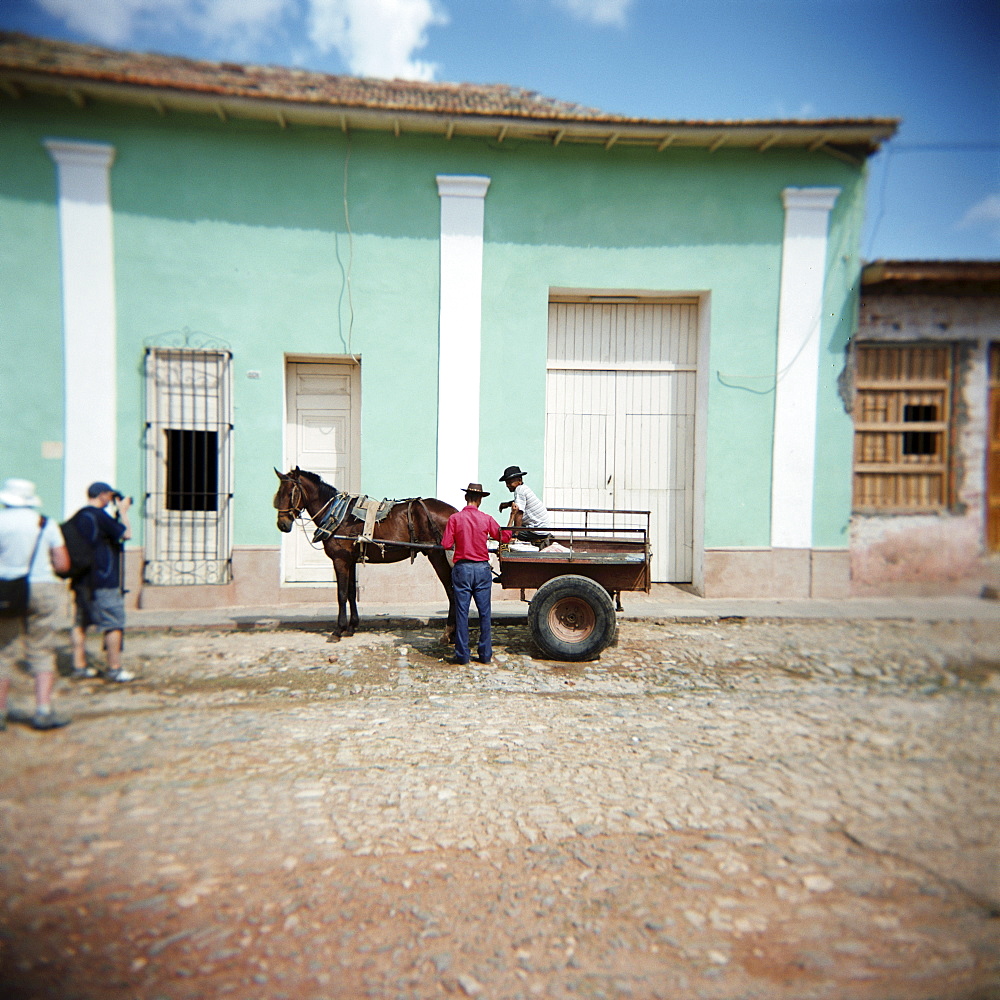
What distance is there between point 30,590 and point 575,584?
4163 mm

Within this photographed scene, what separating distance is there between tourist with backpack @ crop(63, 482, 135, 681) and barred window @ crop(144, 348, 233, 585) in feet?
15.6

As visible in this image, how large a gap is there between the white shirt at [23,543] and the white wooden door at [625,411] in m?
6.72

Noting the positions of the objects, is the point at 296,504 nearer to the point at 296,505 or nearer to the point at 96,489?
the point at 296,505

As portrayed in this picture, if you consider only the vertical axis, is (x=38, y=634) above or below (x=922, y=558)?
below

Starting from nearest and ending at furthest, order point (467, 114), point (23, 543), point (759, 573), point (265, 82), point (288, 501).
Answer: point (23, 543), point (265, 82), point (288, 501), point (467, 114), point (759, 573)

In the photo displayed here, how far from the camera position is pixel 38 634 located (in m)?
2.06

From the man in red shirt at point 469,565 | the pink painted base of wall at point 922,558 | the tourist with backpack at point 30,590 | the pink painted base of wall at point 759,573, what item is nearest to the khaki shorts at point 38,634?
the tourist with backpack at point 30,590

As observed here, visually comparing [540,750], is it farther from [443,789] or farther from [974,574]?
[974,574]

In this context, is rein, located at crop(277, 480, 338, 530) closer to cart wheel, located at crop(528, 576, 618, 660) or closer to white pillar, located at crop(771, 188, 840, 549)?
cart wheel, located at crop(528, 576, 618, 660)

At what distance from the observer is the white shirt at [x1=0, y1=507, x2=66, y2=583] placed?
2.03 m

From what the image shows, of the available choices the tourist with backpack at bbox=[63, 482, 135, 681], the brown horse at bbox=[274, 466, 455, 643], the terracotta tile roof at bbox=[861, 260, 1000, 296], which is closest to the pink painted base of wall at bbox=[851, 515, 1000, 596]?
the terracotta tile roof at bbox=[861, 260, 1000, 296]

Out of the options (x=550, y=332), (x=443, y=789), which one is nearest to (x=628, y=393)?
(x=550, y=332)

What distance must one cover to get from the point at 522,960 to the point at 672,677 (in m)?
3.40

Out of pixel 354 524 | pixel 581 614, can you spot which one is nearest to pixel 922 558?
pixel 581 614
